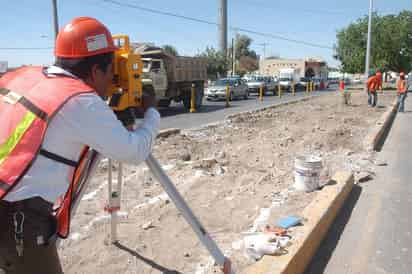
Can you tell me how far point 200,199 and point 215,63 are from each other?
167 ft

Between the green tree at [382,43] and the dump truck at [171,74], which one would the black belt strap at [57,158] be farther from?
the green tree at [382,43]

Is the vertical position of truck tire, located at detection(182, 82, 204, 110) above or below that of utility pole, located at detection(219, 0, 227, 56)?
below

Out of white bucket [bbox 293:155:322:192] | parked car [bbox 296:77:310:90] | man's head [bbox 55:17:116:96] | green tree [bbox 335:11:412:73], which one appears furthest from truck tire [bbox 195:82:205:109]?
parked car [bbox 296:77:310:90]

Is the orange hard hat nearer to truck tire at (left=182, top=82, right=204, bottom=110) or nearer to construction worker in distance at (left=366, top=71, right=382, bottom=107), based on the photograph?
construction worker in distance at (left=366, top=71, right=382, bottom=107)

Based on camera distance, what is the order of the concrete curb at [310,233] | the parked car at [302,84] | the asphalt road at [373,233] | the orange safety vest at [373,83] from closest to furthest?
the concrete curb at [310,233] < the asphalt road at [373,233] < the orange safety vest at [373,83] < the parked car at [302,84]

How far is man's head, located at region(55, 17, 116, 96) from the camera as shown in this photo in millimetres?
1684

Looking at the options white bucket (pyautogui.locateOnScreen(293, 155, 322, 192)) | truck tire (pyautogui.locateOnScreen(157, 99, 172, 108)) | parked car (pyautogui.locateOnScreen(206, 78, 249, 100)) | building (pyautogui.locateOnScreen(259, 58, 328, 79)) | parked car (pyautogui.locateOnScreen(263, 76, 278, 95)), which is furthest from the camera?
building (pyautogui.locateOnScreen(259, 58, 328, 79))

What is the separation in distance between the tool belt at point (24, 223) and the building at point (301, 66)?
65.4 m

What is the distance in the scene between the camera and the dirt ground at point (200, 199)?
3656 mm

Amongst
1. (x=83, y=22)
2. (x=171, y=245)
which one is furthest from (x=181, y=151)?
(x=83, y=22)

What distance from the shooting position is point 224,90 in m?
26.3

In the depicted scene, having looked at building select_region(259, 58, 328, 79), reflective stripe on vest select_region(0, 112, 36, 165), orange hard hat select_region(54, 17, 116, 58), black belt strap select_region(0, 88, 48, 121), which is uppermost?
building select_region(259, 58, 328, 79)

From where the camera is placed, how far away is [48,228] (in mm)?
1628

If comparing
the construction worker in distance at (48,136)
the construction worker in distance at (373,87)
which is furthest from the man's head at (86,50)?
the construction worker in distance at (373,87)
